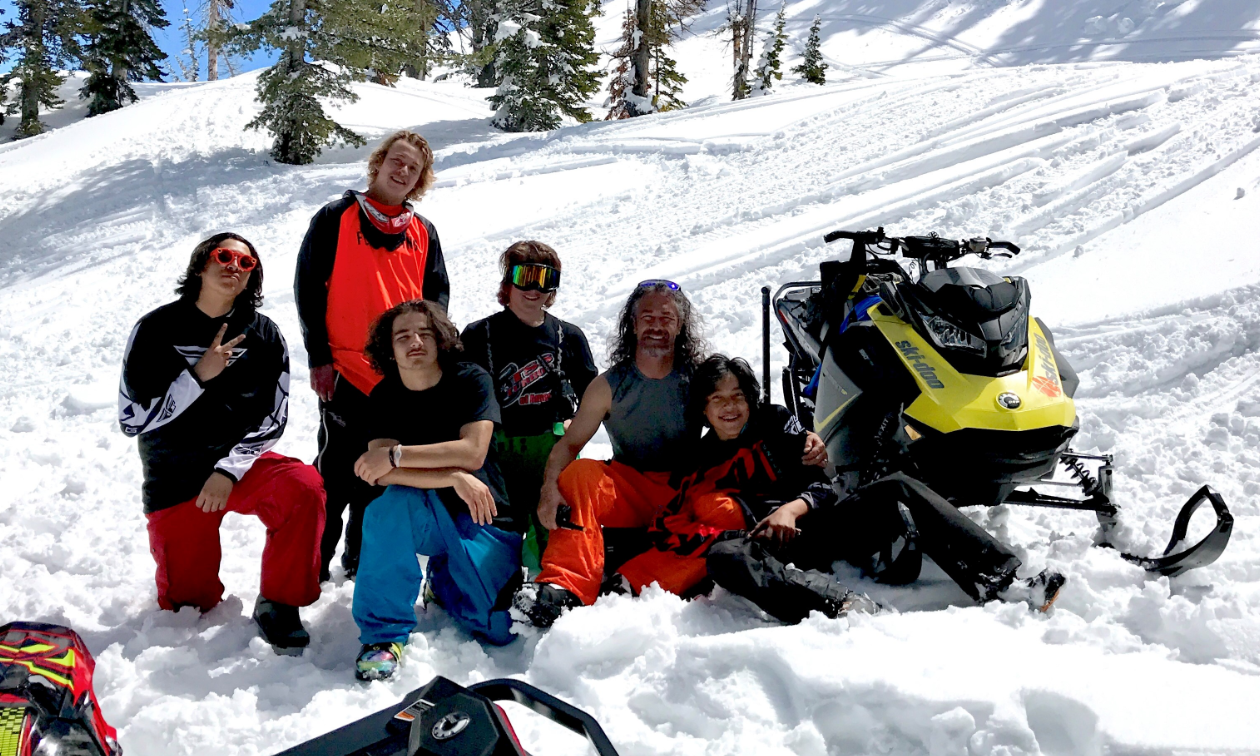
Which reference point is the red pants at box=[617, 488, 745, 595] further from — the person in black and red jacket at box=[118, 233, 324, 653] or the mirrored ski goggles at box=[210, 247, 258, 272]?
the mirrored ski goggles at box=[210, 247, 258, 272]

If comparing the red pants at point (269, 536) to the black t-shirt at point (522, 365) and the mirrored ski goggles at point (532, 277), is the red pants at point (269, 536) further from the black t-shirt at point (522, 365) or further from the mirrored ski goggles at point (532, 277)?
the mirrored ski goggles at point (532, 277)

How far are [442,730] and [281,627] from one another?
1.49 metres

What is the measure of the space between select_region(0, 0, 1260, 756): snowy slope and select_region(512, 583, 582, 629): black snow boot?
10cm

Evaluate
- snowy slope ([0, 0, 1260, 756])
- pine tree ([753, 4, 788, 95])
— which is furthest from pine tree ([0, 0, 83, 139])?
pine tree ([753, 4, 788, 95])

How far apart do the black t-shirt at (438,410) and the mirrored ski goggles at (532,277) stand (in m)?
0.53

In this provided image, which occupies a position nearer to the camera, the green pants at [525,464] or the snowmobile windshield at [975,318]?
the snowmobile windshield at [975,318]

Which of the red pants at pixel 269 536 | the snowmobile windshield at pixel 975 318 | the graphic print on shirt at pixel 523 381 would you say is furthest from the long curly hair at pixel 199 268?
the snowmobile windshield at pixel 975 318

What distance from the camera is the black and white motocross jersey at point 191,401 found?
9.14 ft

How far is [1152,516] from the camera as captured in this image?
10.5 feet

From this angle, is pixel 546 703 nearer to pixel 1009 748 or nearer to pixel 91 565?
pixel 1009 748

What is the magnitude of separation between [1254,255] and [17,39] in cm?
2932

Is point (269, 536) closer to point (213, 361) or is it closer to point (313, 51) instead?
point (213, 361)

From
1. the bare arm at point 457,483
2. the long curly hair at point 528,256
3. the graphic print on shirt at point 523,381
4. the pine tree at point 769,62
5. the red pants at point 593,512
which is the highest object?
the pine tree at point 769,62

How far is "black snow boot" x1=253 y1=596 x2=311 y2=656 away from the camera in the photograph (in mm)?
2727
